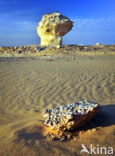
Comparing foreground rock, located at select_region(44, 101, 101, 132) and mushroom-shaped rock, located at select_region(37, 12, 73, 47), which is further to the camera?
mushroom-shaped rock, located at select_region(37, 12, 73, 47)

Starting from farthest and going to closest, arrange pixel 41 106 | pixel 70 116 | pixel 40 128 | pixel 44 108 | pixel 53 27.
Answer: pixel 53 27 → pixel 41 106 → pixel 44 108 → pixel 40 128 → pixel 70 116

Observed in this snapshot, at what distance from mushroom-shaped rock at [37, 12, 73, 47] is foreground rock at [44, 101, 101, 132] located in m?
17.0

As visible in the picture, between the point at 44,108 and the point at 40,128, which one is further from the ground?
the point at 40,128

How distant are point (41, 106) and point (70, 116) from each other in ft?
7.04

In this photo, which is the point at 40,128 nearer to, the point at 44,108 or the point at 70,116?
the point at 70,116

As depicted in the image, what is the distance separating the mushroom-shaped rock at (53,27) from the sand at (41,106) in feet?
42.5

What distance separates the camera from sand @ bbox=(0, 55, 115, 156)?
6.91 feet

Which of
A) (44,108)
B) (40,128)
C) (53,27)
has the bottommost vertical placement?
(44,108)

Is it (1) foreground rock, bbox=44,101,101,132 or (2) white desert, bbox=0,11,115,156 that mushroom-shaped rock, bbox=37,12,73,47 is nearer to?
(2) white desert, bbox=0,11,115,156

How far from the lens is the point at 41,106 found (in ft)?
14.3

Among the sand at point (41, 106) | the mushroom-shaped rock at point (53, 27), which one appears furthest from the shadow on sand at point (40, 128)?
the mushroom-shaped rock at point (53, 27)

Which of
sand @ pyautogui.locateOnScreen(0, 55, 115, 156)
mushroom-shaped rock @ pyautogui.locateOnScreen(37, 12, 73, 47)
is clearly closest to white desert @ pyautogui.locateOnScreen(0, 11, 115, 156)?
sand @ pyautogui.locateOnScreen(0, 55, 115, 156)

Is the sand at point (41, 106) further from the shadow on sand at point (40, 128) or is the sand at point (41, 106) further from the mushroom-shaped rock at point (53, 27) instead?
the mushroom-shaped rock at point (53, 27)

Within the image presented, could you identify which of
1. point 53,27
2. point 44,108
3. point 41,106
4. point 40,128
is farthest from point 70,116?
point 53,27
